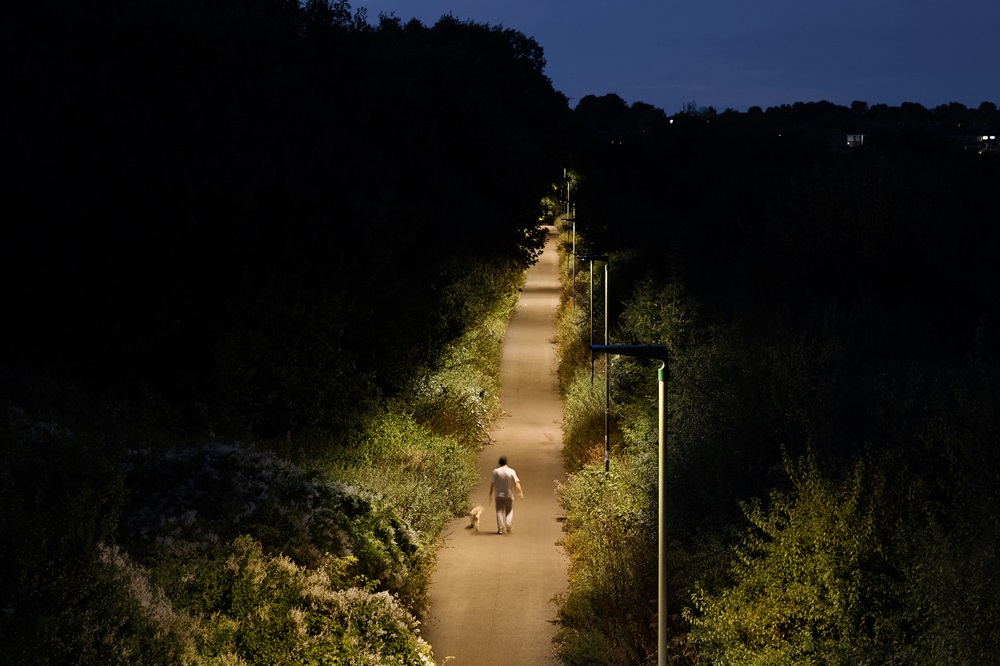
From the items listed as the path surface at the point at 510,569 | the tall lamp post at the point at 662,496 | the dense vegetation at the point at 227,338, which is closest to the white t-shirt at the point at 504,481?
the path surface at the point at 510,569

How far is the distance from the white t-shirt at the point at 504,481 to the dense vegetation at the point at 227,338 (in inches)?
47.2

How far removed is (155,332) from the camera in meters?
22.8

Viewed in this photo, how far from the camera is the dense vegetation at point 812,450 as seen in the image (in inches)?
436

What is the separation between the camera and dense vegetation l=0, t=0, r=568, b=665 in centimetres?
1133

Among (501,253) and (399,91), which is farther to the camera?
(501,253)

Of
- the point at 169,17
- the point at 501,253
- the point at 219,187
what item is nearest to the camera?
the point at 219,187

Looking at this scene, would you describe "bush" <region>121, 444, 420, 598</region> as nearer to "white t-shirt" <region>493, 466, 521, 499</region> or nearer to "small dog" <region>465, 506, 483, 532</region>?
"white t-shirt" <region>493, 466, 521, 499</region>

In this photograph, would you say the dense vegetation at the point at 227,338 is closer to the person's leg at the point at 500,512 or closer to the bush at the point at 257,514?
the bush at the point at 257,514

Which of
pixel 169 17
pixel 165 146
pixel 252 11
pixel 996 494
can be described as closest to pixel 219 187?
pixel 165 146

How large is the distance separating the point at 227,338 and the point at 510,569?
7418mm

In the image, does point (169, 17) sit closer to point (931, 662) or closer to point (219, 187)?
point (219, 187)

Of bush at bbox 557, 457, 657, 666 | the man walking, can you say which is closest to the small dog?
the man walking

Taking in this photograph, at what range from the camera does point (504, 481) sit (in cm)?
2173

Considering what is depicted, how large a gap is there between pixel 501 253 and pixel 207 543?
29136 millimetres
